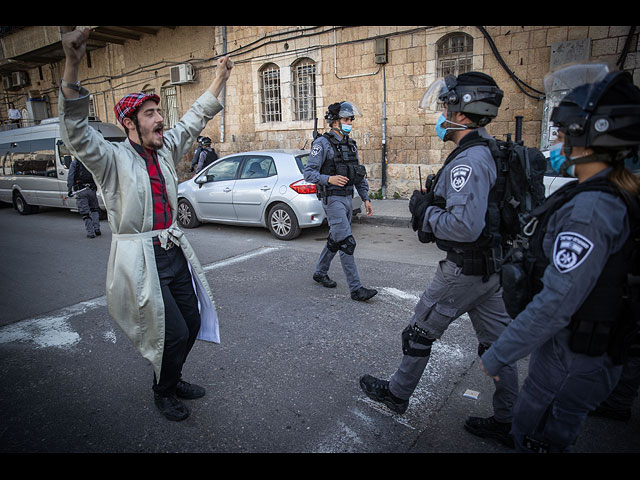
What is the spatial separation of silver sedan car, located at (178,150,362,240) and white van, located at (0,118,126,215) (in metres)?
3.01

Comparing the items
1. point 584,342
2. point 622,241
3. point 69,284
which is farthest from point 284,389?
point 69,284

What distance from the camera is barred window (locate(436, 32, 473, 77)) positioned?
33.1 feet

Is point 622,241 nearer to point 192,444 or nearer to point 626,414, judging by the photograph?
point 626,414

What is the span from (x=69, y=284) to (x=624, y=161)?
5.98m

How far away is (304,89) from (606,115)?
1227 cm

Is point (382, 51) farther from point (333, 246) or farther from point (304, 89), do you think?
point (333, 246)

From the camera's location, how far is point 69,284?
5516 mm

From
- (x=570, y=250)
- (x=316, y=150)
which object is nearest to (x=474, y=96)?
(x=570, y=250)

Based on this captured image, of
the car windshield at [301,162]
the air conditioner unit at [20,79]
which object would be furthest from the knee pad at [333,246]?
the air conditioner unit at [20,79]

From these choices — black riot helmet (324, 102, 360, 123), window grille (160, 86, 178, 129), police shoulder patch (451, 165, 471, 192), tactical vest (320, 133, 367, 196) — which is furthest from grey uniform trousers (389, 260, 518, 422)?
window grille (160, 86, 178, 129)

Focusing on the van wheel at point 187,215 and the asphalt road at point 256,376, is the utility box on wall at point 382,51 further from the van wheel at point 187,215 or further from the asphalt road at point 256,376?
the asphalt road at point 256,376
